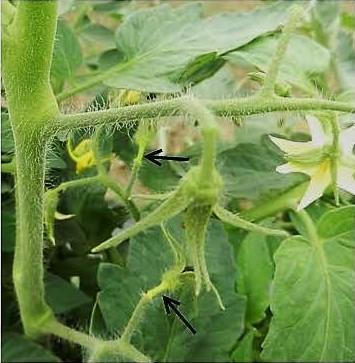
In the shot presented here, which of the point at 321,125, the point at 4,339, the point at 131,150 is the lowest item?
the point at 4,339

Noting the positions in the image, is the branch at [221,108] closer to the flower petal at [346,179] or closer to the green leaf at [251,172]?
the flower petal at [346,179]

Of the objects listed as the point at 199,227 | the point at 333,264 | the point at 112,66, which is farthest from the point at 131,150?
the point at 199,227

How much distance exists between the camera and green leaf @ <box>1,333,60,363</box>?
62 centimetres

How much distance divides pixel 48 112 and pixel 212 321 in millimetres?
238

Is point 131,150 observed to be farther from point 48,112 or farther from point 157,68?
point 48,112

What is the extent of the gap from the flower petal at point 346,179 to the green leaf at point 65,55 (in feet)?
0.79

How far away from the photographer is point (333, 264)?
0.56 m

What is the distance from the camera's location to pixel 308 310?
0.53m

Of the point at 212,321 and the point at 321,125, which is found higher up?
the point at 321,125

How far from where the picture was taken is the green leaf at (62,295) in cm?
63

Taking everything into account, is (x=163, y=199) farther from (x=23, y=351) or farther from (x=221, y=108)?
(x=23, y=351)

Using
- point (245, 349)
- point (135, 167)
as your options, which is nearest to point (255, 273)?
point (245, 349)

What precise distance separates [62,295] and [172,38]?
20cm

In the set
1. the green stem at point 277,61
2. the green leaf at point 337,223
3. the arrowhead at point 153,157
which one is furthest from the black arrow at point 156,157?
the green stem at point 277,61
